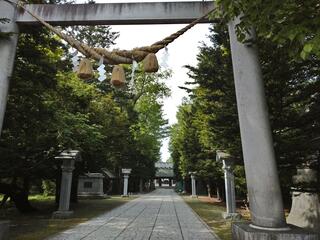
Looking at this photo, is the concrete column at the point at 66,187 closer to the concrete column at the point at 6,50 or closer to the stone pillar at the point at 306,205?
the stone pillar at the point at 306,205

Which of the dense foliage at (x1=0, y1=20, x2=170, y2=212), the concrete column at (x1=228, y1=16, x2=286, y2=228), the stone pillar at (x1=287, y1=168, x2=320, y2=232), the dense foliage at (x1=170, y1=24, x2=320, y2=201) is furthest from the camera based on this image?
the stone pillar at (x1=287, y1=168, x2=320, y2=232)

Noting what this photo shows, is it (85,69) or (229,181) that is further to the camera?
(229,181)

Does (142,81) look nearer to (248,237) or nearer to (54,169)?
(54,169)

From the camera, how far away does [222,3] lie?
4.17 meters

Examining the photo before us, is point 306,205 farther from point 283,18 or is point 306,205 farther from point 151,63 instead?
point 151,63

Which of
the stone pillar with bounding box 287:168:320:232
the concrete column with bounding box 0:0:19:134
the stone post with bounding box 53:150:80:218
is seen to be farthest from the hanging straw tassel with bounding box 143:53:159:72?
the stone post with bounding box 53:150:80:218

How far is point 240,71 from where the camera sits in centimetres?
493

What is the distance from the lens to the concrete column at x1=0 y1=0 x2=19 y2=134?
207 inches

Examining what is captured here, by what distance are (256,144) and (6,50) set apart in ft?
14.4

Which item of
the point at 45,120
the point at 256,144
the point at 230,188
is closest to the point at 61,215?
the point at 45,120

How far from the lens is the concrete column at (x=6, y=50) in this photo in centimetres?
525

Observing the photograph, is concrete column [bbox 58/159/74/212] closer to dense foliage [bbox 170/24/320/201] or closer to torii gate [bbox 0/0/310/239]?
dense foliage [bbox 170/24/320/201]

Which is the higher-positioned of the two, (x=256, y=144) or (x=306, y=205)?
(x=256, y=144)

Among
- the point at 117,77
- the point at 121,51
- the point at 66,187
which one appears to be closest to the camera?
the point at 117,77
